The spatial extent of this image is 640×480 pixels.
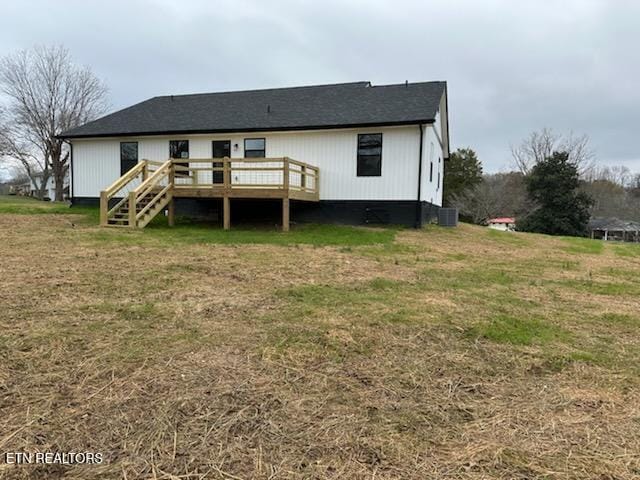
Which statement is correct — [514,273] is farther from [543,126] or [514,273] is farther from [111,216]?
[543,126]

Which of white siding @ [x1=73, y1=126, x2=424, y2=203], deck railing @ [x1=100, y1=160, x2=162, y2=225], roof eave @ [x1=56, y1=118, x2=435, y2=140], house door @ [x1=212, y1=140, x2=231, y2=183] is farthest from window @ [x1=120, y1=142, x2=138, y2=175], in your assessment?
house door @ [x1=212, y1=140, x2=231, y2=183]

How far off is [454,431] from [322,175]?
1301 cm

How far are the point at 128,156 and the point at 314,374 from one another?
1648 cm

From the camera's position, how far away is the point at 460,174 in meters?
40.9

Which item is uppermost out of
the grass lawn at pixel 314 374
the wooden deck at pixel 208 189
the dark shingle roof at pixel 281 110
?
the dark shingle roof at pixel 281 110

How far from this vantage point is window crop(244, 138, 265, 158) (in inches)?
609

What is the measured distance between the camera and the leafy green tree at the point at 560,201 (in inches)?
1137

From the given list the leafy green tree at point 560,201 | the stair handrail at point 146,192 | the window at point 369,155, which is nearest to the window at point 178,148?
the stair handrail at point 146,192

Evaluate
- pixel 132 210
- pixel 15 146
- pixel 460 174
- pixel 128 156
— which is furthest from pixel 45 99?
pixel 460 174

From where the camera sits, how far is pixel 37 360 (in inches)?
120

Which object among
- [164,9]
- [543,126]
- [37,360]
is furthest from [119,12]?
[543,126]

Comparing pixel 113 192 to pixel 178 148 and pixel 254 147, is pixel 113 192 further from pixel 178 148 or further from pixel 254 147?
pixel 254 147

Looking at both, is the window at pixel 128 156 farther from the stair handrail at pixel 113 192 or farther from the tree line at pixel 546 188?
the tree line at pixel 546 188

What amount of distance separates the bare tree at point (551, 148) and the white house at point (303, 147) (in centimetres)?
2850
